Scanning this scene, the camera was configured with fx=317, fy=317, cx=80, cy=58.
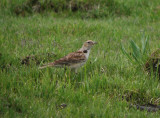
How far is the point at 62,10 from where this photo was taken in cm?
1422

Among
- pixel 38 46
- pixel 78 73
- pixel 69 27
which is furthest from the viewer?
pixel 69 27

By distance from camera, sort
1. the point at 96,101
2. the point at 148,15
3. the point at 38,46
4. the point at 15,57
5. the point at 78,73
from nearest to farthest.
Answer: the point at 96,101
the point at 78,73
the point at 15,57
the point at 38,46
the point at 148,15

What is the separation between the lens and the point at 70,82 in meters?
6.56

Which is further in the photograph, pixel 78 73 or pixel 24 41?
pixel 24 41

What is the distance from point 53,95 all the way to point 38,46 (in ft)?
11.5

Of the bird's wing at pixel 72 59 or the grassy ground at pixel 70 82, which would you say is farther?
the bird's wing at pixel 72 59

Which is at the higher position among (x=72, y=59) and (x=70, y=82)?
(x=72, y=59)

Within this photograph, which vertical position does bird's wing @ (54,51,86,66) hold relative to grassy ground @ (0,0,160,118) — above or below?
above

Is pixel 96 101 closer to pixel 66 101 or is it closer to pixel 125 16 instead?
pixel 66 101

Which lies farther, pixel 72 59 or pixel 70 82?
pixel 72 59

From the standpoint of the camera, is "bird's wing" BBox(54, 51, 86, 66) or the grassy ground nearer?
the grassy ground

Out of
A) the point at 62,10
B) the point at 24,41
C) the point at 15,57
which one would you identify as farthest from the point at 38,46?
the point at 62,10

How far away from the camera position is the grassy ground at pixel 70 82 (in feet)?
17.0

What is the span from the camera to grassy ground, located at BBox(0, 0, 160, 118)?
5180 millimetres
